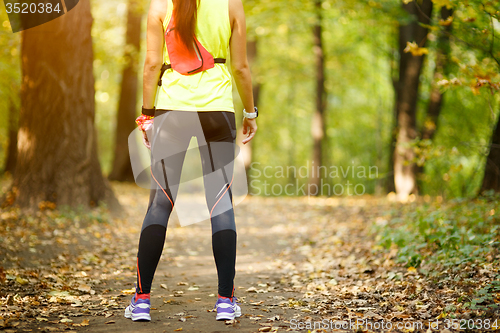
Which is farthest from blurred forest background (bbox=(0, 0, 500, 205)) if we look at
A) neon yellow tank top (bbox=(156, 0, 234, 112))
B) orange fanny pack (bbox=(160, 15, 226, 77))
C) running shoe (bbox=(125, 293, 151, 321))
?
running shoe (bbox=(125, 293, 151, 321))

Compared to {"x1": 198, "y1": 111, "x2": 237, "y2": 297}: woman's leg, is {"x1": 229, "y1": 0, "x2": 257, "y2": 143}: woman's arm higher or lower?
higher

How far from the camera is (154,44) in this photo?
2.71 meters

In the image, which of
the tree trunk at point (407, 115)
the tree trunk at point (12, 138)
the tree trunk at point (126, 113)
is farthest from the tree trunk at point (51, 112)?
the tree trunk at point (12, 138)

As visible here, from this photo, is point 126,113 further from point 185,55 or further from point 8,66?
point 185,55

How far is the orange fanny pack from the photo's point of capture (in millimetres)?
2680

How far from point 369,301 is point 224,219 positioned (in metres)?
1.38

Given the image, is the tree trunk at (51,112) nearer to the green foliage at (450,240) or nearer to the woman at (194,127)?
the woman at (194,127)

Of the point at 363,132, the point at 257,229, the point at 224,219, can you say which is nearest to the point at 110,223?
the point at 257,229

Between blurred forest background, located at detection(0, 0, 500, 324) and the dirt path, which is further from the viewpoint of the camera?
blurred forest background, located at detection(0, 0, 500, 324)

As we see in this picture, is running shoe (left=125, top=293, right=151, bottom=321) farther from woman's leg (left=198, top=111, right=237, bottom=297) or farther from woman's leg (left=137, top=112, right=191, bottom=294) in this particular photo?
woman's leg (left=198, top=111, right=237, bottom=297)

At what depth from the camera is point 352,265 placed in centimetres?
452

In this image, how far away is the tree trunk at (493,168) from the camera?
6.47m

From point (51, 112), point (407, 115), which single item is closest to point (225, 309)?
point (51, 112)

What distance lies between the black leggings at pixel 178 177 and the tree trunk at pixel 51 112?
173 inches
